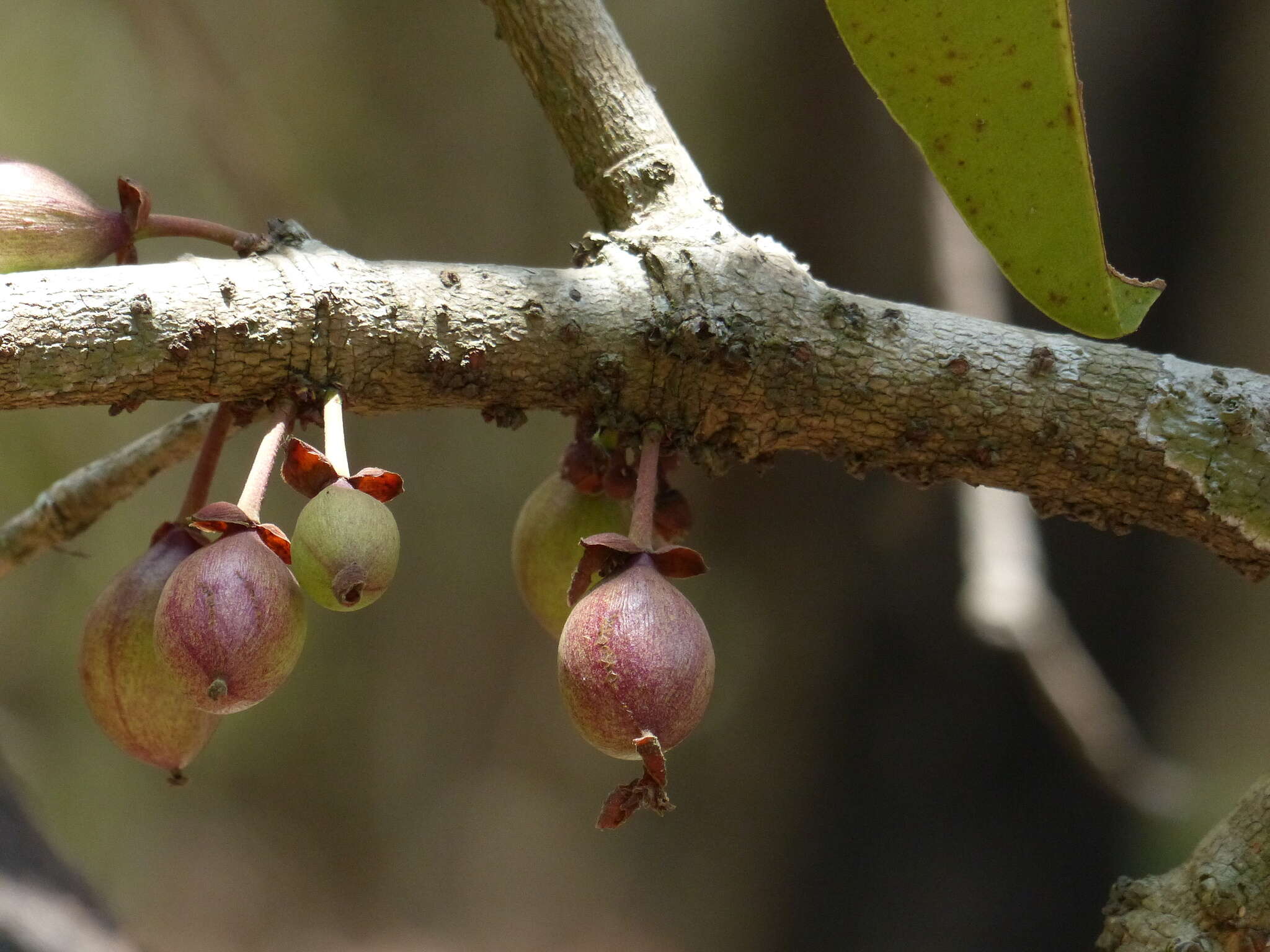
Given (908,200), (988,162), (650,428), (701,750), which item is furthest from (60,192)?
(701,750)

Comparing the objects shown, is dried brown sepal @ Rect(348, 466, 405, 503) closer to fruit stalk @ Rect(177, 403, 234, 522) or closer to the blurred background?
fruit stalk @ Rect(177, 403, 234, 522)

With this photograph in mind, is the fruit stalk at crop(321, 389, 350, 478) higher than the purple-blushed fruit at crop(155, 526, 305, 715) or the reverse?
higher

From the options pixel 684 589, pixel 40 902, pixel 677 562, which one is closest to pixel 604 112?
pixel 677 562

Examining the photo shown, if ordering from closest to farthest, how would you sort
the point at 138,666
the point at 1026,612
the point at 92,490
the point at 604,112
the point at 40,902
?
the point at 138,666 < the point at 604,112 < the point at 92,490 < the point at 40,902 < the point at 1026,612

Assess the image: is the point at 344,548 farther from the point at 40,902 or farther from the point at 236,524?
the point at 40,902

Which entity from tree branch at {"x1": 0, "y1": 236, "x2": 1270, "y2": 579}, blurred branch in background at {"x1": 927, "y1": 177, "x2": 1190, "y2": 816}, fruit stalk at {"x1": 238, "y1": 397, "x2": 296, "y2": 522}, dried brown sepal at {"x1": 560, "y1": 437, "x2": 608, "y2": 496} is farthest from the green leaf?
blurred branch in background at {"x1": 927, "y1": 177, "x2": 1190, "y2": 816}
